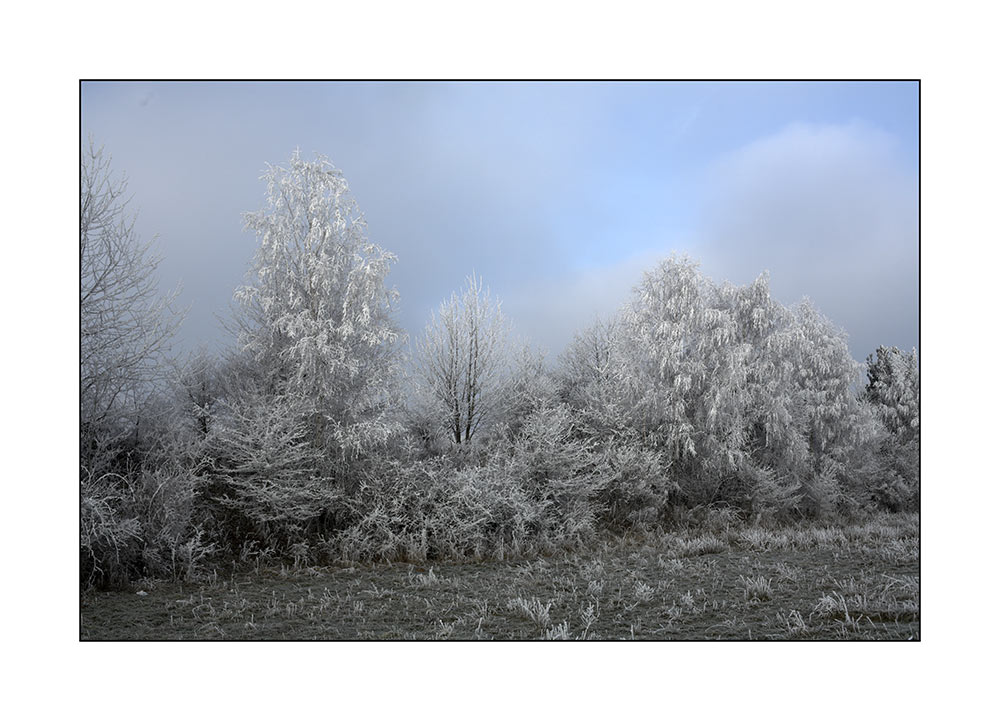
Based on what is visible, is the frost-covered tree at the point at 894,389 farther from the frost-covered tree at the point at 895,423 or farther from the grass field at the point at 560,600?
the grass field at the point at 560,600

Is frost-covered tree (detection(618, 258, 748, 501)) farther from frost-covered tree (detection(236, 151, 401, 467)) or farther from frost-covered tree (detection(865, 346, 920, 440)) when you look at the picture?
frost-covered tree (detection(236, 151, 401, 467))

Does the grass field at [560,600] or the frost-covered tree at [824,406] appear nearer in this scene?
the grass field at [560,600]

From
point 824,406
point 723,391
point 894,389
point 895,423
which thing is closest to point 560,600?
point 895,423

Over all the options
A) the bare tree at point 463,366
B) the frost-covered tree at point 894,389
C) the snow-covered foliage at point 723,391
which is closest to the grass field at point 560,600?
the frost-covered tree at point 894,389

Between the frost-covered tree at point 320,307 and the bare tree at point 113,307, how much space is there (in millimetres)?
1155

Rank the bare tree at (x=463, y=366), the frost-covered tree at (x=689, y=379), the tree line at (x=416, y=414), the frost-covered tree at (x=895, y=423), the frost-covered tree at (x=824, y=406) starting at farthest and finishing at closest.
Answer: the frost-covered tree at (x=689, y=379) < the frost-covered tree at (x=824, y=406) < the bare tree at (x=463, y=366) < the frost-covered tree at (x=895, y=423) < the tree line at (x=416, y=414)

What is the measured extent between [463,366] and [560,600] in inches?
150

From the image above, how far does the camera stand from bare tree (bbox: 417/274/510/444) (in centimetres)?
838

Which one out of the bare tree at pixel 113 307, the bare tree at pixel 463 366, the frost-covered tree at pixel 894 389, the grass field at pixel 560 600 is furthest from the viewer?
the bare tree at pixel 463 366

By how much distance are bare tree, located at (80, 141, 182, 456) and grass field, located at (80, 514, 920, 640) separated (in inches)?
70.3

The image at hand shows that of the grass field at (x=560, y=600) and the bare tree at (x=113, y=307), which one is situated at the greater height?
the bare tree at (x=113, y=307)

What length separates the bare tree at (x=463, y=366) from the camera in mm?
8375
